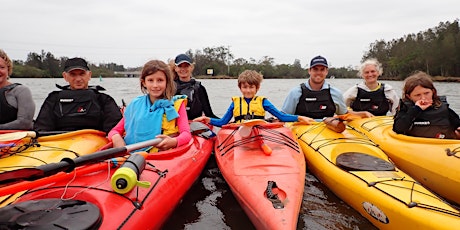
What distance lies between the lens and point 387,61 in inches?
2219

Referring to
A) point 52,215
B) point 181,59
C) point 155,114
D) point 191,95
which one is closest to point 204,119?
point 191,95

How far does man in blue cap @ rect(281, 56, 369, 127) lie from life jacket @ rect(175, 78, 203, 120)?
5.19ft

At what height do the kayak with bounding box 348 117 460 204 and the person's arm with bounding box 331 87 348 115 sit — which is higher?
the person's arm with bounding box 331 87 348 115

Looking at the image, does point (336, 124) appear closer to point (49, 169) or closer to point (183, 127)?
point (183, 127)

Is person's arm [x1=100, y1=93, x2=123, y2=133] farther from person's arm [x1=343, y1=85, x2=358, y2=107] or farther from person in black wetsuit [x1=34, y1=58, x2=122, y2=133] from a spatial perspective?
person's arm [x1=343, y1=85, x2=358, y2=107]

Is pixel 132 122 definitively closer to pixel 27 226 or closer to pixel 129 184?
pixel 129 184

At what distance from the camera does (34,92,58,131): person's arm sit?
384 centimetres

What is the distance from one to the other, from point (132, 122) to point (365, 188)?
2.36m

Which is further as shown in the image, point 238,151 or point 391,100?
point 391,100

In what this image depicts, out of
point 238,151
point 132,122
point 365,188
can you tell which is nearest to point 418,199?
point 365,188

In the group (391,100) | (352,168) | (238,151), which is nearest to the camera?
(352,168)

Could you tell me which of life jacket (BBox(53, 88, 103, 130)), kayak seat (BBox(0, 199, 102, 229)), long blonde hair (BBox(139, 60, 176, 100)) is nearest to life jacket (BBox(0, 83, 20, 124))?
life jacket (BBox(53, 88, 103, 130))

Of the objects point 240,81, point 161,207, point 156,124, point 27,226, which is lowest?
point 161,207

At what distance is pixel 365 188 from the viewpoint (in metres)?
2.83
